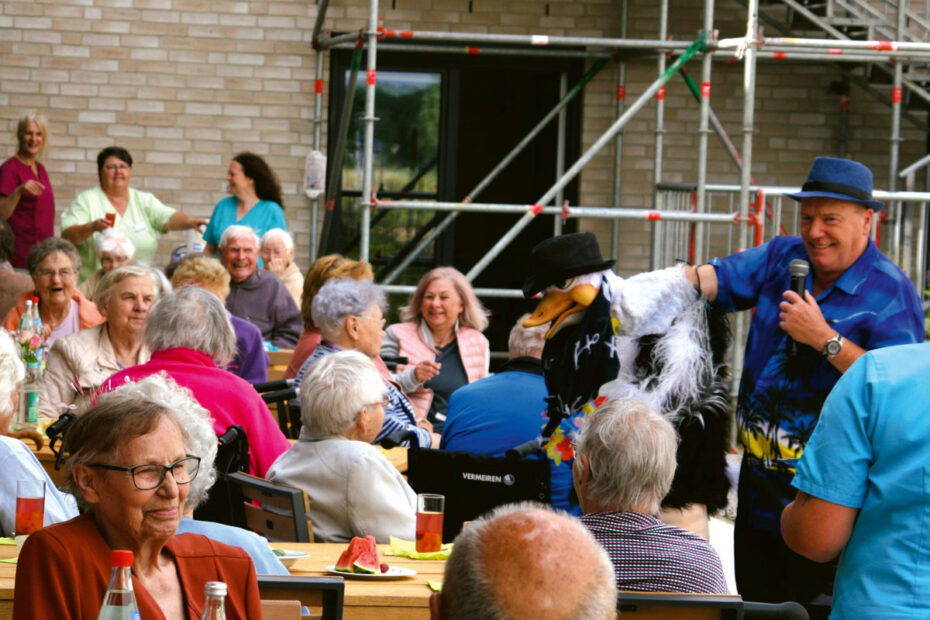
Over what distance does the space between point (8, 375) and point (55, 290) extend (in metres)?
2.83

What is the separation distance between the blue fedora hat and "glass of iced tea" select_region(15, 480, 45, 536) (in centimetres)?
217

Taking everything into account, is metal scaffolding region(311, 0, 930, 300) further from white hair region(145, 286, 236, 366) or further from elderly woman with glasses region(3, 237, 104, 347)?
white hair region(145, 286, 236, 366)

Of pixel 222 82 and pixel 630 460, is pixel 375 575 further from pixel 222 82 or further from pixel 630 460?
pixel 222 82

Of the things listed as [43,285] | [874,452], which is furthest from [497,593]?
[43,285]

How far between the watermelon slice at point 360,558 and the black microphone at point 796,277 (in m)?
1.24

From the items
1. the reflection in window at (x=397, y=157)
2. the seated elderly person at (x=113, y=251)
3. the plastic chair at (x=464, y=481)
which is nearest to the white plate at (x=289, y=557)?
the plastic chair at (x=464, y=481)

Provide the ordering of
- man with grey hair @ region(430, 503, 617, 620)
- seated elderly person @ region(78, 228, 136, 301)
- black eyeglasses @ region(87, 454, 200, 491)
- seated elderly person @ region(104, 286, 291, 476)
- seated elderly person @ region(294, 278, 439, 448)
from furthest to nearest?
seated elderly person @ region(78, 228, 136, 301), seated elderly person @ region(294, 278, 439, 448), seated elderly person @ region(104, 286, 291, 476), black eyeglasses @ region(87, 454, 200, 491), man with grey hair @ region(430, 503, 617, 620)

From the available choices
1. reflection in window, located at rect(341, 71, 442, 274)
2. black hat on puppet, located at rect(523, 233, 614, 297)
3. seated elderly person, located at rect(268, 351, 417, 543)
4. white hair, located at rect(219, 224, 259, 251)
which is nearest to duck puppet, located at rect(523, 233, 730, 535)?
black hat on puppet, located at rect(523, 233, 614, 297)

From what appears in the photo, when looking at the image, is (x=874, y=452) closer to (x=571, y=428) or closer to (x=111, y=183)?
(x=571, y=428)

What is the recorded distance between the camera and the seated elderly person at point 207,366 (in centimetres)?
412

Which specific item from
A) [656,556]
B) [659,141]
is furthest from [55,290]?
[659,141]

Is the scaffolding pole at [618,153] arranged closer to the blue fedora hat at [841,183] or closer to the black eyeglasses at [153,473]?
the blue fedora hat at [841,183]

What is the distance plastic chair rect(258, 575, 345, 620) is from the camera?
253 centimetres

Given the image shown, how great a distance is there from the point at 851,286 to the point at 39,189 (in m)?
6.99
